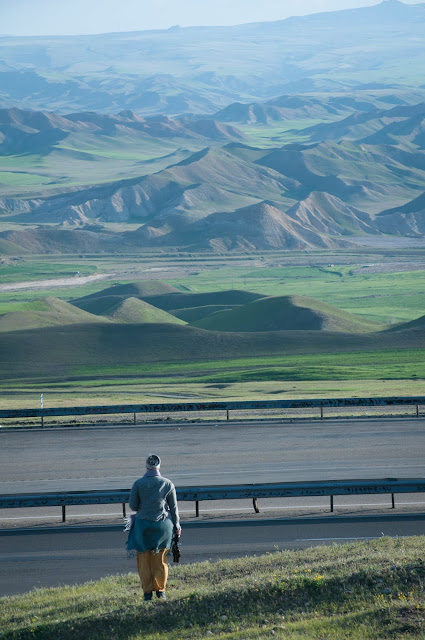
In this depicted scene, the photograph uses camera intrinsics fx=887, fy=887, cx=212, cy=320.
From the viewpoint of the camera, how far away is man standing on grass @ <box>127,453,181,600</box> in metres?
9.85

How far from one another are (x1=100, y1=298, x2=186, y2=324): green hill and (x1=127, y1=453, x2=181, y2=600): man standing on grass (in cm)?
6435

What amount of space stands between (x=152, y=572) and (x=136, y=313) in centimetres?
6736

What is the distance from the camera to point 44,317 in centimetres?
7194

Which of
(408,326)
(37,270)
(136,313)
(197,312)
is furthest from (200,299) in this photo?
(37,270)

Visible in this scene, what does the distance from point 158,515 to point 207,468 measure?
28.8ft

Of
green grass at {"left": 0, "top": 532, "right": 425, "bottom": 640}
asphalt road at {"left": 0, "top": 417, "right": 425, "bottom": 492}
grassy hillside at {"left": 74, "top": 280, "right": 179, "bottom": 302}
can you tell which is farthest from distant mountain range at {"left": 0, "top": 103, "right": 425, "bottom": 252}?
green grass at {"left": 0, "top": 532, "right": 425, "bottom": 640}

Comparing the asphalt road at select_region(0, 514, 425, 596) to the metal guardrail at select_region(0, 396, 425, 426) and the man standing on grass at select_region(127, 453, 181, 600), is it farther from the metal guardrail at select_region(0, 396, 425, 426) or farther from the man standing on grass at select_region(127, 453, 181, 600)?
the metal guardrail at select_region(0, 396, 425, 426)

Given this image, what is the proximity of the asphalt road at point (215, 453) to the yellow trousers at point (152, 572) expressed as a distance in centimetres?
738

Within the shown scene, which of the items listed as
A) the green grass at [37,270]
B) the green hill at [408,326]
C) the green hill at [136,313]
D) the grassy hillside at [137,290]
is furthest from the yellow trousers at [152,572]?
the green grass at [37,270]

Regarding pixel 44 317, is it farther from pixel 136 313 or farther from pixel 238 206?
pixel 238 206

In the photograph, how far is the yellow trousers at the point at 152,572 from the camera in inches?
387

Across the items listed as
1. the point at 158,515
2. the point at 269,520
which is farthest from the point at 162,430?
the point at 158,515

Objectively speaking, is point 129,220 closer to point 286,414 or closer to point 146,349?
point 146,349

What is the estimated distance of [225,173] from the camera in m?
186
